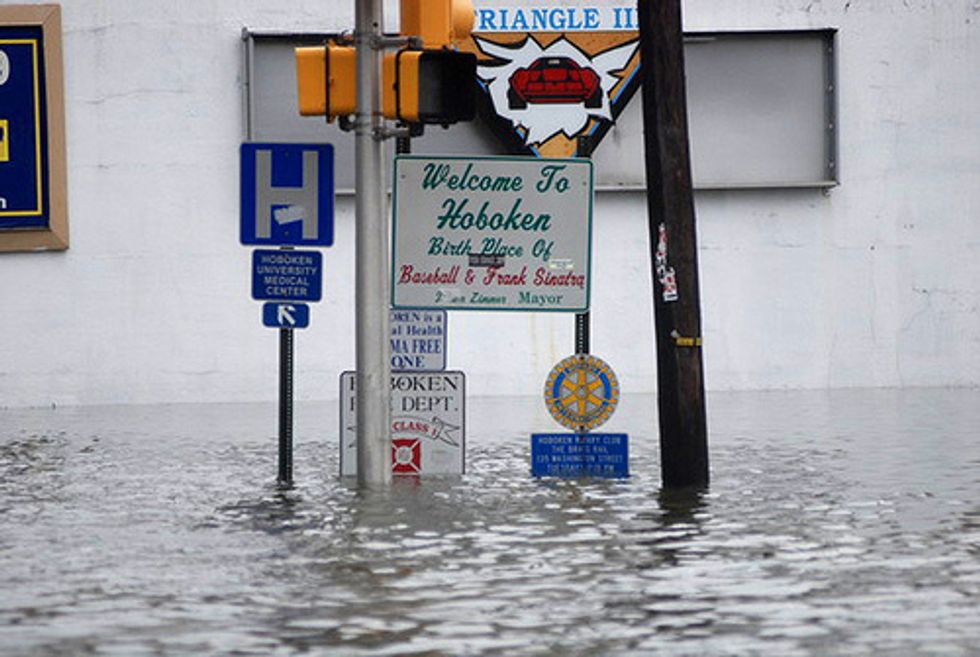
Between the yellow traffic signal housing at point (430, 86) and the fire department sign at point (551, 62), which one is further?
the fire department sign at point (551, 62)

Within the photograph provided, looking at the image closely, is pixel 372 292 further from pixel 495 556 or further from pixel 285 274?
pixel 495 556

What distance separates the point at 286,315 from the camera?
1688 cm

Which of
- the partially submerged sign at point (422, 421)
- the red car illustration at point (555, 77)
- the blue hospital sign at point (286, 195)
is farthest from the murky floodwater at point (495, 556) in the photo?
the red car illustration at point (555, 77)

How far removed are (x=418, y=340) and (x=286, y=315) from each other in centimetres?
98

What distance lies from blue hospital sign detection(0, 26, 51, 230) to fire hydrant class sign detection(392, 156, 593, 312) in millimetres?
13337

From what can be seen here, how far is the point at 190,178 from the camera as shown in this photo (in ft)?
96.3

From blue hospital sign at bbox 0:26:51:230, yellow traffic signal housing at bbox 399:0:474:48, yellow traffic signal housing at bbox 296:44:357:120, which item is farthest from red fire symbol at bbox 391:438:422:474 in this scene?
blue hospital sign at bbox 0:26:51:230

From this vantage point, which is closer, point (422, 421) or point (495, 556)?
point (495, 556)

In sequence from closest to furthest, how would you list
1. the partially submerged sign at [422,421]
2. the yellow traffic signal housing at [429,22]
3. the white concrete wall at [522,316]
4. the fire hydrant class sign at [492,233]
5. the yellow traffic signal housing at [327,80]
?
the yellow traffic signal housing at [327,80]
the yellow traffic signal housing at [429,22]
the fire hydrant class sign at [492,233]
the partially submerged sign at [422,421]
the white concrete wall at [522,316]

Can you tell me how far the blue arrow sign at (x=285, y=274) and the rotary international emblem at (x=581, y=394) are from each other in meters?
1.75

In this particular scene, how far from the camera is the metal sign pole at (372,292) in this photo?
1580 centimetres

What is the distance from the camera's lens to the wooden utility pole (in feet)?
51.7

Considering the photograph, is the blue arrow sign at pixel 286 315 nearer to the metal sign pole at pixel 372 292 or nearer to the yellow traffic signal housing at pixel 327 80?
the metal sign pole at pixel 372 292

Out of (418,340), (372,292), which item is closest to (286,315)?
(418,340)
